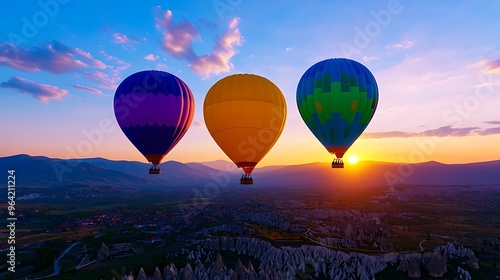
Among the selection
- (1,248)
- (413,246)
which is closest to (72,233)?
(1,248)

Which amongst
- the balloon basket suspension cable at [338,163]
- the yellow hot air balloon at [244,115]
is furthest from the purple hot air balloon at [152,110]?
the balloon basket suspension cable at [338,163]

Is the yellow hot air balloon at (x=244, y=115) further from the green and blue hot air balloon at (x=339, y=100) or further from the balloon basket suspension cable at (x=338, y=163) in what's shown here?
the balloon basket suspension cable at (x=338, y=163)

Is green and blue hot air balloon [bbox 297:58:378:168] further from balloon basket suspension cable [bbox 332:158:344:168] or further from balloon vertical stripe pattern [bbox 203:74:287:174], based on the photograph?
balloon vertical stripe pattern [bbox 203:74:287:174]

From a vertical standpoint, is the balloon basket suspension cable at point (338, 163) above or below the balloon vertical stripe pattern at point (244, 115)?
below

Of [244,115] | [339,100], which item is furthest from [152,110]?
[339,100]

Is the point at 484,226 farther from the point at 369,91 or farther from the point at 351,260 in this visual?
the point at 369,91

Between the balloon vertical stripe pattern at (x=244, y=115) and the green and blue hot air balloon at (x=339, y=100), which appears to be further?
the green and blue hot air balloon at (x=339, y=100)

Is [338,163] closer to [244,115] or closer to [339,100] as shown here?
[339,100]
